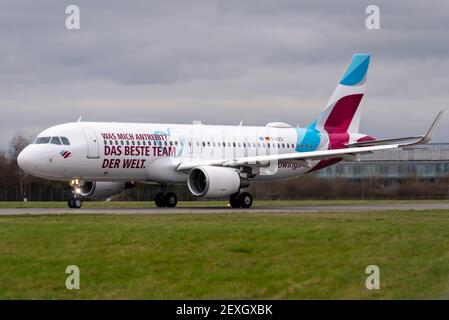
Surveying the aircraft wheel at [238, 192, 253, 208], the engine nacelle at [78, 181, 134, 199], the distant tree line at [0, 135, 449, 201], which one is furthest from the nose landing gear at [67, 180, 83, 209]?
the distant tree line at [0, 135, 449, 201]

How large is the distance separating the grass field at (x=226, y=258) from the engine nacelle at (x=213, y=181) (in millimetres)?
14112

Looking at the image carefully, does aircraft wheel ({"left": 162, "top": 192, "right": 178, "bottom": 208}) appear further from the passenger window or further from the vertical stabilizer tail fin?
the vertical stabilizer tail fin

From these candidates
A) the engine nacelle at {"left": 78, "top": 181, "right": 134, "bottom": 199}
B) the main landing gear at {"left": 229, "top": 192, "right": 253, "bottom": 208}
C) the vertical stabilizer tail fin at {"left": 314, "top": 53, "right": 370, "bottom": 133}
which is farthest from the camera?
the vertical stabilizer tail fin at {"left": 314, "top": 53, "right": 370, "bottom": 133}

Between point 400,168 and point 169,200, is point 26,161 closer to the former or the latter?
point 169,200

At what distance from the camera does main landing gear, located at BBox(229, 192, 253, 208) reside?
49.3 meters

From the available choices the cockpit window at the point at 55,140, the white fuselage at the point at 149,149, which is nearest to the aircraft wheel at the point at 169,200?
the white fuselage at the point at 149,149

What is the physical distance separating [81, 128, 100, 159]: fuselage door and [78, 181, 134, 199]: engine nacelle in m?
4.52

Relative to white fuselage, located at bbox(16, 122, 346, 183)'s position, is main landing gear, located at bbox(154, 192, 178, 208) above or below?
below

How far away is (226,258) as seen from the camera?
82.3ft

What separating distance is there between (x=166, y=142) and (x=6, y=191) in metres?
33.1

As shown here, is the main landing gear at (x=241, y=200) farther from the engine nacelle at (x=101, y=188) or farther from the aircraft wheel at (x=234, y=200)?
the engine nacelle at (x=101, y=188)

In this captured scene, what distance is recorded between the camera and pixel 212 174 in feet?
153
